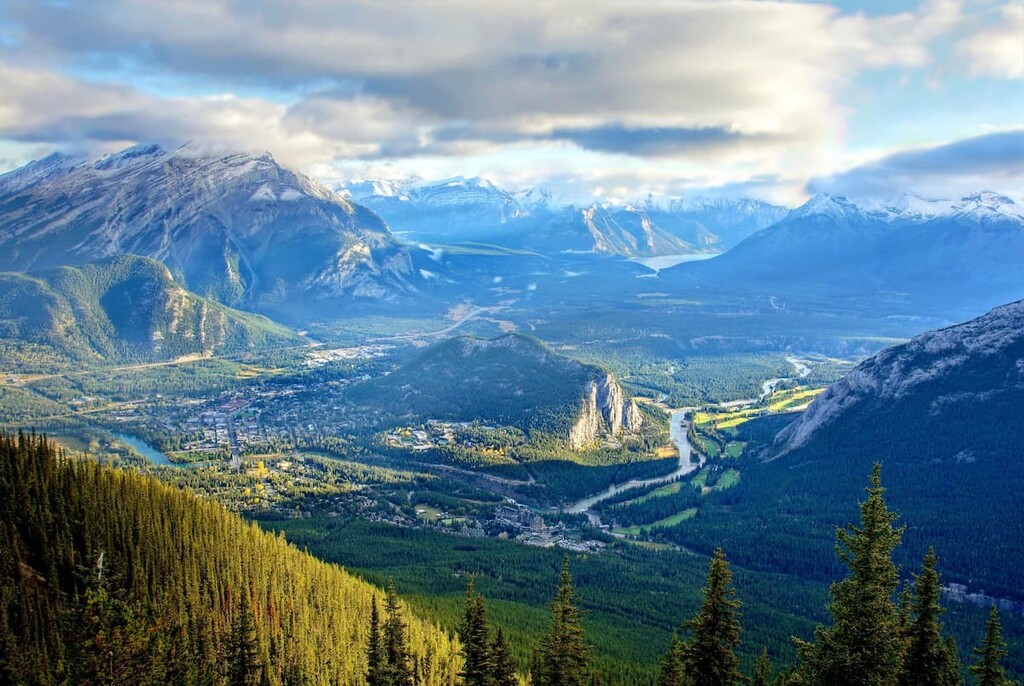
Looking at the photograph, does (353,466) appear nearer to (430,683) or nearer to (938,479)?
(430,683)

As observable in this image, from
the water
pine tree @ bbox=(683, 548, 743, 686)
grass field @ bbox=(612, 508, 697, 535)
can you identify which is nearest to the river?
grass field @ bbox=(612, 508, 697, 535)

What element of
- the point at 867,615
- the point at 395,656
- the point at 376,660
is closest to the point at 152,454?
the point at 395,656

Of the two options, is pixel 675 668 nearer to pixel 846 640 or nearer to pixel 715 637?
pixel 715 637

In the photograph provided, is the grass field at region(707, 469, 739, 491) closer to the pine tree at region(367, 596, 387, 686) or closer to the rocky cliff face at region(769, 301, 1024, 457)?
the rocky cliff face at region(769, 301, 1024, 457)

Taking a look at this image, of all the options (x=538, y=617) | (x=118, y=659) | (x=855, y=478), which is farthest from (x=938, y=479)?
(x=118, y=659)

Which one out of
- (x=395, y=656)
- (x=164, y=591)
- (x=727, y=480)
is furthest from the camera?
(x=727, y=480)

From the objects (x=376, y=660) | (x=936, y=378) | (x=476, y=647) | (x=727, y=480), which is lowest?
(x=727, y=480)
